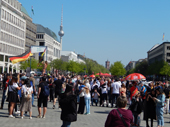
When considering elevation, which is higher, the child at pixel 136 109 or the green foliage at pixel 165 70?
the green foliage at pixel 165 70

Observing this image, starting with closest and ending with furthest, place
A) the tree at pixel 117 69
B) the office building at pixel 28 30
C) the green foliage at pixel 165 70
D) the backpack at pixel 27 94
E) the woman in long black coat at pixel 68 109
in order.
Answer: the woman in long black coat at pixel 68 109, the backpack at pixel 27 94, the office building at pixel 28 30, the green foliage at pixel 165 70, the tree at pixel 117 69

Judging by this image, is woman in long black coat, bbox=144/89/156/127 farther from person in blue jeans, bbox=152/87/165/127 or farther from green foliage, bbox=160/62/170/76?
green foliage, bbox=160/62/170/76

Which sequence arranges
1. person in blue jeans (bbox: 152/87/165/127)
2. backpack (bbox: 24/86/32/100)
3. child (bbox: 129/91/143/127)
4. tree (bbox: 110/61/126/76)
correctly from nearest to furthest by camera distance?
child (bbox: 129/91/143/127)
person in blue jeans (bbox: 152/87/165/127)
backpack (bbox: 24/86/32/100)
tree (bbox: 110/61/126/76)

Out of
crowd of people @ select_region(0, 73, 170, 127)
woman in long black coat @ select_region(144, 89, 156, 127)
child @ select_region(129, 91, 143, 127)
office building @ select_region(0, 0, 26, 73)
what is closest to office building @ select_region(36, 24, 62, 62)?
office building @ select_region(0, 0, 26, 73)

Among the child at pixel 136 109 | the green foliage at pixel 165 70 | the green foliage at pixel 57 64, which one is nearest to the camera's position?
the child at pixel 136 109

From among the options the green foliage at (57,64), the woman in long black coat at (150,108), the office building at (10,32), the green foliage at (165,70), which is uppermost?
the office building at (10,32)

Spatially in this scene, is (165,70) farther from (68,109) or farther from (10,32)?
(68,109)

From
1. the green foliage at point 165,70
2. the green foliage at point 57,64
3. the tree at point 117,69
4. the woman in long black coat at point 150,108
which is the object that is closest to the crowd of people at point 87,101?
the woman in long black coat at point 150,108

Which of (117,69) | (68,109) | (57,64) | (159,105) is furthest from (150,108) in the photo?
(117,69)

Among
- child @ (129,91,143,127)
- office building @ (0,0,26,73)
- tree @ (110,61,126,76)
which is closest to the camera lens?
child @ (129,91,143,127)

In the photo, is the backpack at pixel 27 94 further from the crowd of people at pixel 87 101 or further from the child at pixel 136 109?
the child at pixel 136 109

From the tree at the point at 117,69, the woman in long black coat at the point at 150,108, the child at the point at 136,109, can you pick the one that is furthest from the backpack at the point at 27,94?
the tree at the point at 117,69

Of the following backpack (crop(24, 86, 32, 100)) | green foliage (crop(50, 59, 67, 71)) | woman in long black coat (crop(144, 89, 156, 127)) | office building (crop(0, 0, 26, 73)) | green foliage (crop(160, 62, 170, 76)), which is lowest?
woman in long black coat (crop(144, 89, 156, 127))

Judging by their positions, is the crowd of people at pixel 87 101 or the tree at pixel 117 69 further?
the tree at pixel 117 69
